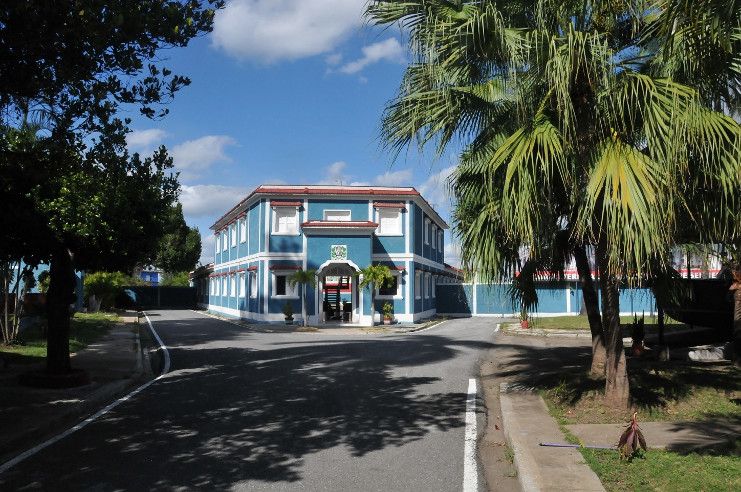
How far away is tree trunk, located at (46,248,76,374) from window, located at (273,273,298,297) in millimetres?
21225

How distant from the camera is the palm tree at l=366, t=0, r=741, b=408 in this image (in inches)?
262

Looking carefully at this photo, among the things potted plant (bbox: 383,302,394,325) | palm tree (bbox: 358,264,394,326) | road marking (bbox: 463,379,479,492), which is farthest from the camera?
potted plant (bbox: 383,302,394,325)

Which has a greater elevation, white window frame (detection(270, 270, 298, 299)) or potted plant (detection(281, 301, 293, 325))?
white window frame (detection(270, 270, 298, 299))

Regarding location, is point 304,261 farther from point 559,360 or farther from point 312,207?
point 559,360

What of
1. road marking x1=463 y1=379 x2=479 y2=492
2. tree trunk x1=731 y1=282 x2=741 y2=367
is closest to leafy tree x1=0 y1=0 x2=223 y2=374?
road marking x1=463 y1=379 x2=479 y2=492

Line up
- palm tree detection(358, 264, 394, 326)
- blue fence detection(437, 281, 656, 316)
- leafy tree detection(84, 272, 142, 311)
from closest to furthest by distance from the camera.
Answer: palm tree detection(358, 264, 394, 326) < leafy tree detection(84, 272, 142, 311) < blue fence detection(437, 281, 656, 316)

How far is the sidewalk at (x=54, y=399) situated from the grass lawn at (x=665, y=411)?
632 cm

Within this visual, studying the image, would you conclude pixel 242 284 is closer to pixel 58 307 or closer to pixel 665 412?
pixel 58 307

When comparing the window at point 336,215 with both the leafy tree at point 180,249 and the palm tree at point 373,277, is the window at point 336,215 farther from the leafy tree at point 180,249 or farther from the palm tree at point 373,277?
the leafy tree at point 180,249

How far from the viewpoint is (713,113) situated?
674cm

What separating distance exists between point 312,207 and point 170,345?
14.8 metres

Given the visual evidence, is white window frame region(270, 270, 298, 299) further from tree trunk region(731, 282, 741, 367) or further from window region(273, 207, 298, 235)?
tree trunk region(731, 282, 741, 367)

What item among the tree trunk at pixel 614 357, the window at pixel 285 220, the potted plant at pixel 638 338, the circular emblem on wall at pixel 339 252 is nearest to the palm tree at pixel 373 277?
the circular emblem on wall at pixel 339 252

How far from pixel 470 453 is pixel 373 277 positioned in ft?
75.3
